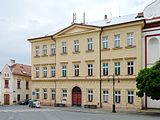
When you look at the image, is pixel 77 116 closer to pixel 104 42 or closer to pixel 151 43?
pixel 151 43

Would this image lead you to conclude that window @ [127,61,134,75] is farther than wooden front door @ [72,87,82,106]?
No

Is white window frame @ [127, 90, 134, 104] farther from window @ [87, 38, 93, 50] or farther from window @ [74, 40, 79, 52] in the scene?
window @ [74, 40, 79, 52]

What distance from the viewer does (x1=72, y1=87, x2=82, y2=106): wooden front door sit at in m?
51.9

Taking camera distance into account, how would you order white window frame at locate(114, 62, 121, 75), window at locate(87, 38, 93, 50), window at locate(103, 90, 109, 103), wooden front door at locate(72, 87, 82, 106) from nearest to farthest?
1. white window frame at locate(114, 62, 121, 75)
2. window at locate(103, 90, 109, 103)
3. window at locate(87, 38, 93, 50)
4. wooden front door at locate(72, 87, 82, 106)

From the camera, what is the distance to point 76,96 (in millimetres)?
52469

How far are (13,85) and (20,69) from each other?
5659 mm

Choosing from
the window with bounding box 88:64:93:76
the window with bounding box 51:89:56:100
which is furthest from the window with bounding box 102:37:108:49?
the window with bounding box 51:89:56:100

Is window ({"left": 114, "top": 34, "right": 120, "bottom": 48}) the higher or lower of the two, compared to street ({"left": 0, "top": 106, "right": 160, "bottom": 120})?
higher

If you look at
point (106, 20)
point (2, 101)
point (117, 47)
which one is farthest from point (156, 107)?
point (2, 101)

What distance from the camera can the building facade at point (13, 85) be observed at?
226ft

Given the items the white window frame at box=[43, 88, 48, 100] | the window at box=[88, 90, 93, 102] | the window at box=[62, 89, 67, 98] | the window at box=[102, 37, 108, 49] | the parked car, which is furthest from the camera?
the white window frame at box=[43, 88, 48, 100]

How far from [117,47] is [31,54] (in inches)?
747

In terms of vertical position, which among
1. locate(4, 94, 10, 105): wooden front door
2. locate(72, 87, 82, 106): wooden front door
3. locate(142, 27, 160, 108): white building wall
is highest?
locate(142, 27, 160, 108): white building wall

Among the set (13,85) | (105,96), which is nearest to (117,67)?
(105,96)
